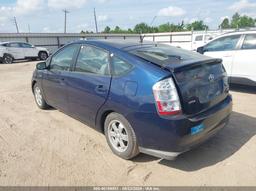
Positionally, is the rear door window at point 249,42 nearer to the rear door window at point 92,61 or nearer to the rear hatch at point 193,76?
the rear hatch at point 193,76

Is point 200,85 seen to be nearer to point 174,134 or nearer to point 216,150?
point 174,134

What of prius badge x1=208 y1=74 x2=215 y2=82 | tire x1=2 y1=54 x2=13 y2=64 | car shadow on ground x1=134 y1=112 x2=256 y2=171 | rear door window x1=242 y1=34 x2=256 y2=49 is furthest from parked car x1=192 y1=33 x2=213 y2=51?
tire x1=2 y1=54 x2=13 y2=64

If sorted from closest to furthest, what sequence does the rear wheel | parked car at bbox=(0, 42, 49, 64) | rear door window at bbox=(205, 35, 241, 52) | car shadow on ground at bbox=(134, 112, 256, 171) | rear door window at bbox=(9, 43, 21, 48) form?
car shadow on ground at bbox=(134, 112, 256, 171) < the rear wheel < rear door window at bbox=(205, 35, 241, 52) < parked car at bbox=(0, 42, 49, 64) < rear door window at bbox=(9, 43, 21, 48)

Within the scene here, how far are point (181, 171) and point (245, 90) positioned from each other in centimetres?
479

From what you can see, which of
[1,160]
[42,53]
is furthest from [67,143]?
[42,53]

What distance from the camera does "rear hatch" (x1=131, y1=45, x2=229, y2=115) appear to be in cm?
287

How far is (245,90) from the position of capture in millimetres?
6859

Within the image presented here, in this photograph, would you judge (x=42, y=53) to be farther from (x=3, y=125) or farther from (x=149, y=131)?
(x=149, y=131)

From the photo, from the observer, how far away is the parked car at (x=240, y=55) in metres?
6.14

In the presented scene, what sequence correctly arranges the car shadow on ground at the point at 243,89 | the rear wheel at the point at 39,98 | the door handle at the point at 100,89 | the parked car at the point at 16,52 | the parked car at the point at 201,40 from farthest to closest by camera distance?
the parked car at the point at 16,52 → the parked car at the point at 201,40 → the car shadow on ground at the point at 243,89 → the rear wheel at the point at 39,98 → the door handle at the point at 100,89

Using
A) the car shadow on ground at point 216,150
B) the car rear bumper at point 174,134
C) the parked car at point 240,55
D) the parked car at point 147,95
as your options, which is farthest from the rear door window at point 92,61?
the parked car at point 240,55

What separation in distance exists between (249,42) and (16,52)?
1647cm

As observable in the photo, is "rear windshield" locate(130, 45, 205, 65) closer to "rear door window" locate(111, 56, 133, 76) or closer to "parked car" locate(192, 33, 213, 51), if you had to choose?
"rear door window" locate(111, 56, 133, 76)

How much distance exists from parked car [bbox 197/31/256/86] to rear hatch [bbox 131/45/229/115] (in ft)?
10.0
